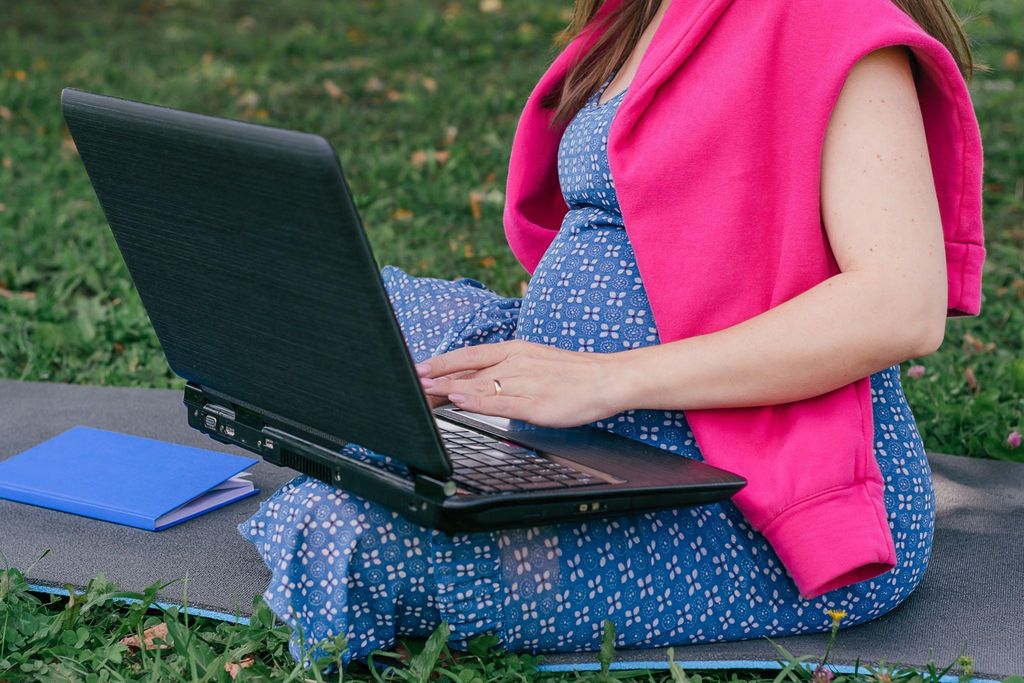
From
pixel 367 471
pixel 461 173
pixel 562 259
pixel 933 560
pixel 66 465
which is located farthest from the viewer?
pixel 461 173

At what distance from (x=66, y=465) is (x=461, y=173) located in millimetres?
3279

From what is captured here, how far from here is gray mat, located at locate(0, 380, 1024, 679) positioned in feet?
6.64

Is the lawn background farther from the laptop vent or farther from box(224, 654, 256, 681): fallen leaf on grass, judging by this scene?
box(224, 654, 256, 681): fallen leaf on grass

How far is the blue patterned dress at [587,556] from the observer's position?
1.84m

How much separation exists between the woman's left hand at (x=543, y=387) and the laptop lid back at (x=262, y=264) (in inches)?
8.7

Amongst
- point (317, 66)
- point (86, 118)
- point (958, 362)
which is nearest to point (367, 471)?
point (86, 118)

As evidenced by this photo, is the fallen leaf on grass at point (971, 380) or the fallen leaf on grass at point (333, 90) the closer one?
the fallen leaf on grass at point (971, 380)

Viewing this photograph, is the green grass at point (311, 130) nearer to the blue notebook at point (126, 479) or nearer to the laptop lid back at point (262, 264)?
the blue notebook at point (126, 479)

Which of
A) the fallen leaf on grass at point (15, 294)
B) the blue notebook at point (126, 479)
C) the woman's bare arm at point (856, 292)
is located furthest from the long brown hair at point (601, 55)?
the fallen leaf on grass at point (15, 294)

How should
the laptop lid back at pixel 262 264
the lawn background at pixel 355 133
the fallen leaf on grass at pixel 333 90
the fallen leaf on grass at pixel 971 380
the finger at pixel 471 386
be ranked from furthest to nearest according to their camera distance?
1. the fallen leaf on grass at pixel 333 90
2. the lawn background at pixel 355 133
3. the fallen leaf on grass at pixel 971 380
4. the finger at pixel 471 386
5. the laptop lid back at pixel 262 264

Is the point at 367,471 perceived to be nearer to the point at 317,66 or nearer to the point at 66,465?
the point at 66,465

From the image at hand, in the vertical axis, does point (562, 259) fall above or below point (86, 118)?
below

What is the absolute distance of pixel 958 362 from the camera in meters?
3.79

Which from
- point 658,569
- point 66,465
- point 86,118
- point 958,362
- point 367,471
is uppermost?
point 86,118
